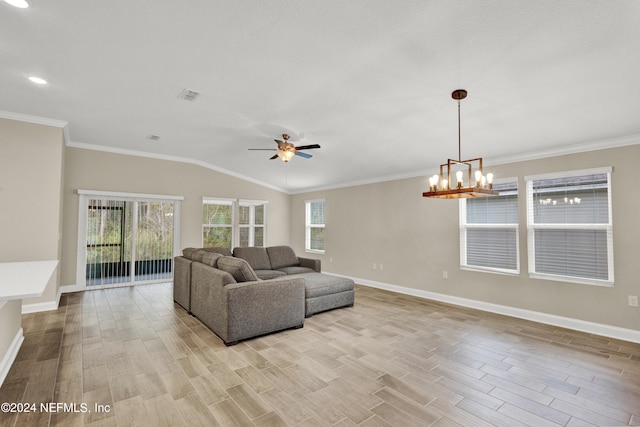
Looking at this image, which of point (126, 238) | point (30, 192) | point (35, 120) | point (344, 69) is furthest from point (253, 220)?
point (344, 69)

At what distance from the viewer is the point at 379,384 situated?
8.39 feet

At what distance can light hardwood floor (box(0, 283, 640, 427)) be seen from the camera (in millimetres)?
2145

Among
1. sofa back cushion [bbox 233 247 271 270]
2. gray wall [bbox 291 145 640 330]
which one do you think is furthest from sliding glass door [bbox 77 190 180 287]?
gray wall [bbox 291 145 640 330]

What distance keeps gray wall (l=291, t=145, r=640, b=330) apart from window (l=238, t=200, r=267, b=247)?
1.01 m

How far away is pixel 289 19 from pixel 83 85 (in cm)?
287

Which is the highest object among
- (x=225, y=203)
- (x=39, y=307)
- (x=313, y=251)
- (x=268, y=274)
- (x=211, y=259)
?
(x=225, y=203)

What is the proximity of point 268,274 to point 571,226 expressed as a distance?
14.9 feet

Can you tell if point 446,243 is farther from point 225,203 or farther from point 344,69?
point 225,203

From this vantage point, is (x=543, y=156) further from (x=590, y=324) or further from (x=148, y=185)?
(x=148, y=185)

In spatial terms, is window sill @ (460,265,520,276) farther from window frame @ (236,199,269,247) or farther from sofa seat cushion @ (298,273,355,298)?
window frame @ (236,199,269,247)

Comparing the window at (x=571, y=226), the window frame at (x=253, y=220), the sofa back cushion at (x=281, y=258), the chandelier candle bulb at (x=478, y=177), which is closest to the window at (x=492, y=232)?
the window at (x=571, y=226)

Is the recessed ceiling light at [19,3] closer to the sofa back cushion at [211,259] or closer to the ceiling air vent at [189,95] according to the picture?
the ceiling air vent at [189,95]

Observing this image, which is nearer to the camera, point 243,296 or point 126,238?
point 243,296

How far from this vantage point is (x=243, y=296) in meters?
3.45
